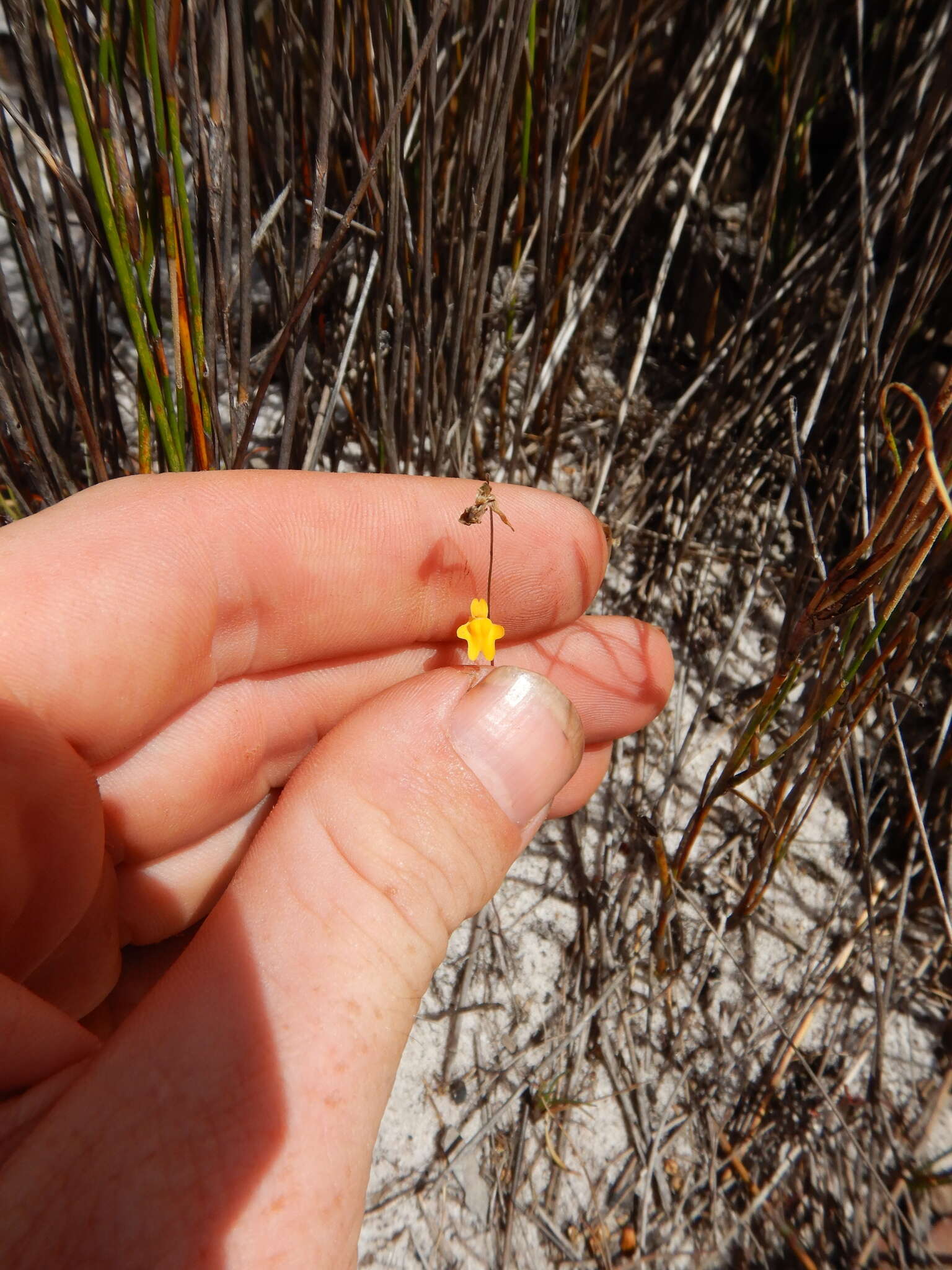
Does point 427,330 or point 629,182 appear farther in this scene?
point 629,182

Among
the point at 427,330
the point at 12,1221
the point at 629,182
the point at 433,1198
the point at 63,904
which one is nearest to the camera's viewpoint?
the point at 12,1221

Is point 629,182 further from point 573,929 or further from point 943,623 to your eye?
point 573,929

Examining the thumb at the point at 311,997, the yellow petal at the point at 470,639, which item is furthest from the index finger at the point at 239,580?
the thumb at the point at 311,997

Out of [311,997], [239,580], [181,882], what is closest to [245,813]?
[181,882]

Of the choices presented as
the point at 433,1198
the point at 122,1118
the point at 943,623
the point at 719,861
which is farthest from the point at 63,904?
the point at 943,623

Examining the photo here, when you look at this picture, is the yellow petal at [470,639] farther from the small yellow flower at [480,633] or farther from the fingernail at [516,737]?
the fingernail at [516,737]

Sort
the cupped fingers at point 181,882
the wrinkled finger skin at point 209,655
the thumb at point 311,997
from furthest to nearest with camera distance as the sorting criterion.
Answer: the cupped fingers at point 181,882, the wrinkled finger skin at point 209,655, the thumb at point 311,997

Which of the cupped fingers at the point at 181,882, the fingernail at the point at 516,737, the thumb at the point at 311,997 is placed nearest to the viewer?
the thumb at the point at 311,997
